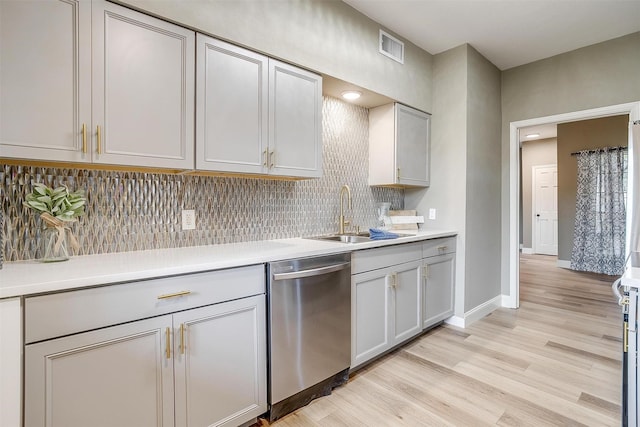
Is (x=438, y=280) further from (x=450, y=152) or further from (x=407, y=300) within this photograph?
(x=450, y=152)

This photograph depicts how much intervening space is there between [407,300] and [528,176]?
695 centimetres

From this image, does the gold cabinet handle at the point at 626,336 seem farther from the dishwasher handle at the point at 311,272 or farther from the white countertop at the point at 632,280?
the dishwasher handle at the point at 311,272

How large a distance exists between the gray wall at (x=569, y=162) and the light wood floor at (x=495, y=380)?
10.5ft

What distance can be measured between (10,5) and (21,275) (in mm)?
1058

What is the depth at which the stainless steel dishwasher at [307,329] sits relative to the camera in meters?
1.74

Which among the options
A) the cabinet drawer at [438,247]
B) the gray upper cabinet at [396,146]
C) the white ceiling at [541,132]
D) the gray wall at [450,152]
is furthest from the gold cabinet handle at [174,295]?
the white ceiling at [541,132]

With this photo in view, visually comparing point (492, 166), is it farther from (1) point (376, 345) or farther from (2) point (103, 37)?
(2) point (103, 37)

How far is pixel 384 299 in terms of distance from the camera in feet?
7.91

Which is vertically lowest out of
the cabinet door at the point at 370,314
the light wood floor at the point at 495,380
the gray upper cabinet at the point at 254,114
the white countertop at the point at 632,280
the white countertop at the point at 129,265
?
the light wood floor at the point at 495,380

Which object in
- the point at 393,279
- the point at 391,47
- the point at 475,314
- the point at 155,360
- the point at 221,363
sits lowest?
the point at 475,314

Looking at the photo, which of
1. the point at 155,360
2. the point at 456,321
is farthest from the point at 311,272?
the point at 456,321

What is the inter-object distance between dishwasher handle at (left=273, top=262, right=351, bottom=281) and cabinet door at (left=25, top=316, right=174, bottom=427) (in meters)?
0.57

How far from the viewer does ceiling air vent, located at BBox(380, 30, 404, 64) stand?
2.84m

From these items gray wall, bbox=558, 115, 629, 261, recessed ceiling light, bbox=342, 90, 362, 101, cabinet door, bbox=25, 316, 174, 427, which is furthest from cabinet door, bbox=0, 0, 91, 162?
gray wall, bbox=558, 115, 629, 261
